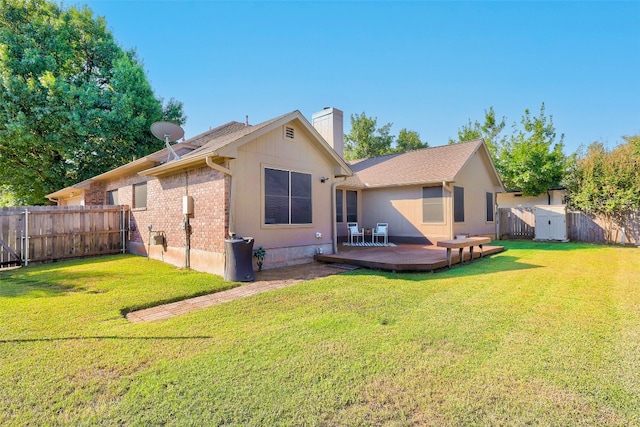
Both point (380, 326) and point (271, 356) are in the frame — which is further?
point (380, 326)

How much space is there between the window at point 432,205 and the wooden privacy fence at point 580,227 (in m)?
5.93

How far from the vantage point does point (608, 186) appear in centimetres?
1262

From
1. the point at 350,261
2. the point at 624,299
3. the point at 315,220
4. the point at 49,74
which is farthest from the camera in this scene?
the point at 49,74

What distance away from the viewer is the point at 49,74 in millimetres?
13789

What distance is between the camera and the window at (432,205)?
38.4ft

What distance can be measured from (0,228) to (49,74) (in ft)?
30.3

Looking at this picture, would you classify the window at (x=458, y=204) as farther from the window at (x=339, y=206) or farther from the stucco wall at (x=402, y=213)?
the window at (x=339, y=206)

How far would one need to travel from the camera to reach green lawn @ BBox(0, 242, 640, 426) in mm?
2223

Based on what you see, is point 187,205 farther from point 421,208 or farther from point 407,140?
point 407,140

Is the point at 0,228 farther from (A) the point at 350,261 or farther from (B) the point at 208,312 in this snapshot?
(A) the point at 350,261

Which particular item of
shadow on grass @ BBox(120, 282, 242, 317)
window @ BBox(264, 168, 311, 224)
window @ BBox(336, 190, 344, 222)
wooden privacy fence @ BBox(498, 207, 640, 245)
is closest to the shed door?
wooden privacy fence @ BBox(498, 207, 640, 245)

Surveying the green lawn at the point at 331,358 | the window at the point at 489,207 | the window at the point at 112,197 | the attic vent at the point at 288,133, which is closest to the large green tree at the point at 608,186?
the window at the point at 489,207

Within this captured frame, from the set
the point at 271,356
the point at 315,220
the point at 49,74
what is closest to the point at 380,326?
the point at 271,356

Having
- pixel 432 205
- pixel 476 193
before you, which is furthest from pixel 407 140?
pixel 432 205
